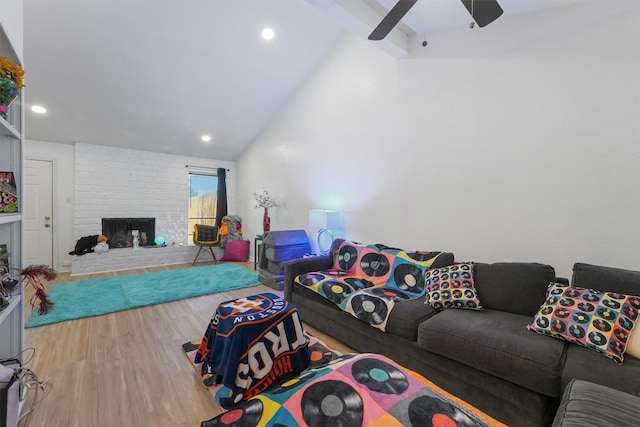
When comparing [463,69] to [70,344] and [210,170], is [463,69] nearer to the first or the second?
[70,344]

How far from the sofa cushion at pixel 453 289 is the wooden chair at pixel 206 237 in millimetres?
4516

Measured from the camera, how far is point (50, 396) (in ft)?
5.54

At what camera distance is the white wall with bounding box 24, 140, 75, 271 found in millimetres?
4672

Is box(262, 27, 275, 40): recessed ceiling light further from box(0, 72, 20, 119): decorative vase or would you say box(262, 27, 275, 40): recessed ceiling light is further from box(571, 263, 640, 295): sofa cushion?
box(571, 263, 640, 295): sofa cushion

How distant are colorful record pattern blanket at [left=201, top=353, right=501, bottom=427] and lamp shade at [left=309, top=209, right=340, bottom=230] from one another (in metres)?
2.58

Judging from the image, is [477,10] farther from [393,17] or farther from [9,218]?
[9,218]

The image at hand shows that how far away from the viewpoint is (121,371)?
1947mm

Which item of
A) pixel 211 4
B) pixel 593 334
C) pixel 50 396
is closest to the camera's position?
pixel 593 334

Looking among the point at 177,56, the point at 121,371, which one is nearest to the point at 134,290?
the point at 121,371

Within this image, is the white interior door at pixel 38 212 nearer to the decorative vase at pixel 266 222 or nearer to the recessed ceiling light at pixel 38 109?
the recessed ceiling light at pixel 38 109

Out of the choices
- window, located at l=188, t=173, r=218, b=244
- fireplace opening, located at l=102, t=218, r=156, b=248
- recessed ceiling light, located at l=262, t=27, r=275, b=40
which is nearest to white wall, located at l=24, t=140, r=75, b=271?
fireplace opening, located at l=102, t=218, r=156, b=248

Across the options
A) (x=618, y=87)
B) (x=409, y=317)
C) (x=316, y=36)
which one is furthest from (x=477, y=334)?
(x=316, y=36)

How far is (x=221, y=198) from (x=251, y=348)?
5.05m

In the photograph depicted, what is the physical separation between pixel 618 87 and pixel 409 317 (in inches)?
82.9
